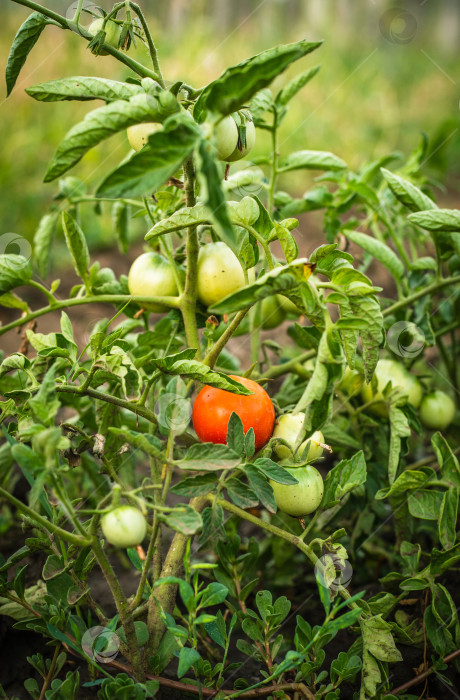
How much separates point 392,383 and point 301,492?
404 mm

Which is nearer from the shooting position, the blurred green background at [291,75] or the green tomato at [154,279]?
the green tomato at [154,279]

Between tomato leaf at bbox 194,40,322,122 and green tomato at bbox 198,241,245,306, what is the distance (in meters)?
0.29

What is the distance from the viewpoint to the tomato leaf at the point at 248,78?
0.53m

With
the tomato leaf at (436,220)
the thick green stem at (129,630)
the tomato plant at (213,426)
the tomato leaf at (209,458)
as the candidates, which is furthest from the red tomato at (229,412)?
the tomato leaf at (436,220)

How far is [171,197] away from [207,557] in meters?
0.73

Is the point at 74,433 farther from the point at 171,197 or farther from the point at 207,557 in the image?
the point at 207,557

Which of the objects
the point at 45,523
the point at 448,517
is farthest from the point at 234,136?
the point at 448,517

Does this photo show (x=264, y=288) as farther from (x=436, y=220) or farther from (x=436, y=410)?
(x=436, y=410)

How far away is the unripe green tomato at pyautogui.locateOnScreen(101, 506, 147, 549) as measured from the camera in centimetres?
58

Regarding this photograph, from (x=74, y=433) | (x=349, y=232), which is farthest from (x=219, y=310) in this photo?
(x=349, y=232)

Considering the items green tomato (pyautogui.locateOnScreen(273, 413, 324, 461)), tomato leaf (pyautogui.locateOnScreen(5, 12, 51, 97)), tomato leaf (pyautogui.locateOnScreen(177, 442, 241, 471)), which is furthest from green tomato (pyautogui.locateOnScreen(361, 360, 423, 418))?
tomato leaf (pyautogui.locateOnScreen(5, 12, 51, 97))

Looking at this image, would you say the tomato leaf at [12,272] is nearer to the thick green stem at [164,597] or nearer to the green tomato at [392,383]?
the thick green stem at [164,597]

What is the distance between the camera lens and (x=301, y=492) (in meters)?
0.76

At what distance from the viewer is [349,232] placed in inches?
43.1
